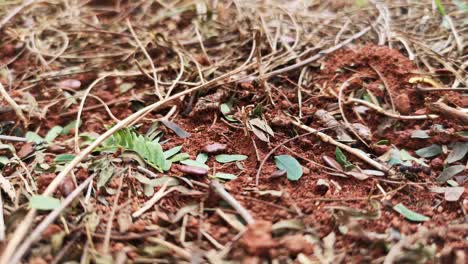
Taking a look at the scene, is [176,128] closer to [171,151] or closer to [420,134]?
[171,151]

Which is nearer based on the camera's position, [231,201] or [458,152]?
[231,201]

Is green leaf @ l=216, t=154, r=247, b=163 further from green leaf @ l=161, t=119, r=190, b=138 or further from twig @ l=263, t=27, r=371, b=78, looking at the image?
twig @ l=263, t=27, r=371, b=78

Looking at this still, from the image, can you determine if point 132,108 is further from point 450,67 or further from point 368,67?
point 450,67

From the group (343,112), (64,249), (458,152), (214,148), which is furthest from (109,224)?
(458,152)

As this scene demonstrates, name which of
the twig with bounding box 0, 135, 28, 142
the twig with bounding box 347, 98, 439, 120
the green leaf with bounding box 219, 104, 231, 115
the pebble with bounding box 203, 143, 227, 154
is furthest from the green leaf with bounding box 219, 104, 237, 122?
the twig with bounding box 0, 135, 28, 142

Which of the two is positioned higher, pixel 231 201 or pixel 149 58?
pixel 149 58

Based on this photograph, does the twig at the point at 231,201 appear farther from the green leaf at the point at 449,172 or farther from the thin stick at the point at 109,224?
the green leaf at the point at 449,172

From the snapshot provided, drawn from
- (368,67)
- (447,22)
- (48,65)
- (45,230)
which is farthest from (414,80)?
(48,65)

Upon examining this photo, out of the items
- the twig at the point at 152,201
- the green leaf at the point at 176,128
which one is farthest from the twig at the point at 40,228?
the green leaf at the point at 176,128
